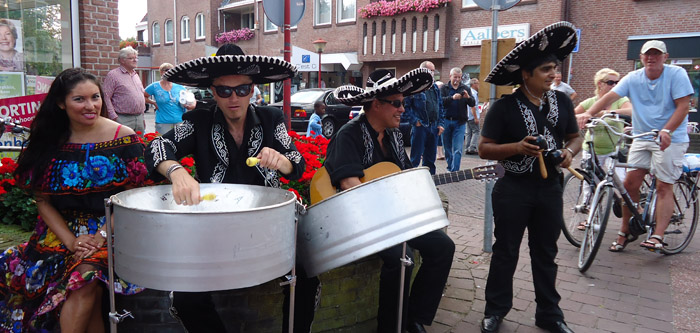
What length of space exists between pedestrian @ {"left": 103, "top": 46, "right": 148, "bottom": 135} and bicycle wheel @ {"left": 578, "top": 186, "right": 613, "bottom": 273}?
212 inches

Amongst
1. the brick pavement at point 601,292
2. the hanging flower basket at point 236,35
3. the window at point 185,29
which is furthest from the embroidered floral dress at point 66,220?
the window at point 185,29

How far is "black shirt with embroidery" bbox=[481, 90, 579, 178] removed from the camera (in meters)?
3.20

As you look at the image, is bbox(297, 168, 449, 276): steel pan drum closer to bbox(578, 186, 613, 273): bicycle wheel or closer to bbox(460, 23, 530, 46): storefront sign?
bbox(578, 186, 613, 273): bicycle wheel

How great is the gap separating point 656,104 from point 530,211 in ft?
7.75

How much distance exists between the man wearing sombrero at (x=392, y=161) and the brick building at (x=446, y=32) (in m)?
11.6

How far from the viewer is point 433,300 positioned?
299 centimetres

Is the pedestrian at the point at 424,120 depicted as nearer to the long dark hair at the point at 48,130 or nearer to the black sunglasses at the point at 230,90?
the black sunglasses at the point at 230,90

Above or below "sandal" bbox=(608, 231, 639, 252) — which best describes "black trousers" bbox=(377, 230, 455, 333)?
above

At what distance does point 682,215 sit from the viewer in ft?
16.7

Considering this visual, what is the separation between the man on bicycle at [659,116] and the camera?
458 centimetres

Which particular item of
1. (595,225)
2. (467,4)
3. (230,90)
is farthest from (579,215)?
(467,4)

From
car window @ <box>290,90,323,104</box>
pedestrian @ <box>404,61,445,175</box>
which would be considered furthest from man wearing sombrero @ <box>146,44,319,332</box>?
car window @ <box>290,90,323,104</box>

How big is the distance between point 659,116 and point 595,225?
4.15 ft

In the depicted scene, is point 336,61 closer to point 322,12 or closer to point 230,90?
point 322,12
